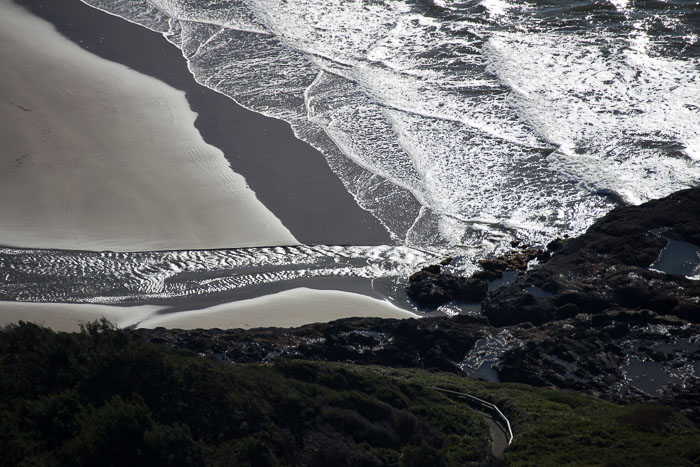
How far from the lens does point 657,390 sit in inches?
551

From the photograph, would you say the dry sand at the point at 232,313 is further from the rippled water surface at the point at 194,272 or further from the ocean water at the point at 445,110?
the ocean water at the point at 445,110

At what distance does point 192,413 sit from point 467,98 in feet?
66.1

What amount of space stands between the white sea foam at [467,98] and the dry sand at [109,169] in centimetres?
335

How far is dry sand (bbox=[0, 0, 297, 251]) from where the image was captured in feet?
67.9

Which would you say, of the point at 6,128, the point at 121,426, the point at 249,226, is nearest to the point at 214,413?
the point at 121,426

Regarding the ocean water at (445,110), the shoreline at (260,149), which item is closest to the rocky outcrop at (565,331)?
the ocean water at (445,110)

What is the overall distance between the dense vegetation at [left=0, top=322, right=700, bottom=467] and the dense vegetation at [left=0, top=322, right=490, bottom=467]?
0.02 m

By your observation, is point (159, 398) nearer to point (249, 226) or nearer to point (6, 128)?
point (249, 226)

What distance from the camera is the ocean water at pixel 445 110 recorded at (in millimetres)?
20156

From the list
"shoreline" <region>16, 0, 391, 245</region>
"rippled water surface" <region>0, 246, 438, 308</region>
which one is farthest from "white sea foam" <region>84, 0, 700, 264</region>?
"rippled water surface" <region>0, 246, 438, 308</region>

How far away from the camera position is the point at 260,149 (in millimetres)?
25094

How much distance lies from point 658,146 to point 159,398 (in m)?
19.5

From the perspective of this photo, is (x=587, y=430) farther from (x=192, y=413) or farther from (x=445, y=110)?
(x=445, y=110)

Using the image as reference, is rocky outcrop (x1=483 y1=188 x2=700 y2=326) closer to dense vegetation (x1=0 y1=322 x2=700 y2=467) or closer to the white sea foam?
the white sea foam
